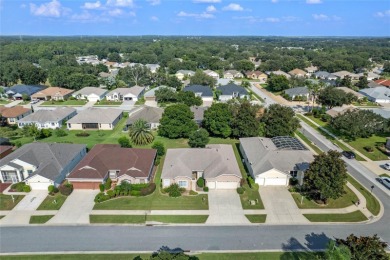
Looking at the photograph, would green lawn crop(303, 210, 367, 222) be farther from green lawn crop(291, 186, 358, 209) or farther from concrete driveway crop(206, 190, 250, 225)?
concrete driveway crop(206, 190, 250, 225)

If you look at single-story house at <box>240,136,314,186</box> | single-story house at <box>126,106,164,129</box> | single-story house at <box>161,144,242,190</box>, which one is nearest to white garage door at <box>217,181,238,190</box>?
single-story house at <box>161,144,242,190</box>

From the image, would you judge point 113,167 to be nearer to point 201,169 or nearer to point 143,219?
point 143,219

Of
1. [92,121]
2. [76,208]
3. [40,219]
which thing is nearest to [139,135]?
[92,121]

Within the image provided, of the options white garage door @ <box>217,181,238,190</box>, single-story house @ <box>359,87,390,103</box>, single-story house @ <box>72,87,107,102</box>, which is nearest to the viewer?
white garage door @ <box>217,181,238,190</box>

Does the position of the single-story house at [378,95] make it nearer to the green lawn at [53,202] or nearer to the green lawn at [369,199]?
the green lawn at [369,199]

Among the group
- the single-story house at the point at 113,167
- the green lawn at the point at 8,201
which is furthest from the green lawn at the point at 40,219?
the single-story house at the point at 113,167

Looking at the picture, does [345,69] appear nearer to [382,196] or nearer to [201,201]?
[382,196]
